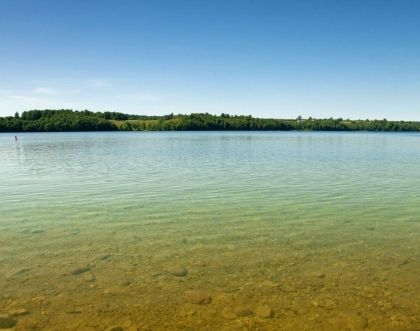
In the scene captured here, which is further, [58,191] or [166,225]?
[58,191]

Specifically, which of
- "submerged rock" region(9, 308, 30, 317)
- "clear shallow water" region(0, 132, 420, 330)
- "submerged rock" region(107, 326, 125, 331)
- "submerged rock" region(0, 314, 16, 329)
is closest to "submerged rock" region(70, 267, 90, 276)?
"clear shallow water" region(0, 132, 420, 330)

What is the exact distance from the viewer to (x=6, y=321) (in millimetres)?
7711

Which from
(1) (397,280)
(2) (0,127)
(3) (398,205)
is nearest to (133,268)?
(1) (397,280)

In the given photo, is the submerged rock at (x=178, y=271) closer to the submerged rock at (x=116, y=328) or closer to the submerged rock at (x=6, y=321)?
the submerged rock at (x=116, y=328)

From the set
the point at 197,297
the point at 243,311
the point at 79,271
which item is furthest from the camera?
the point at 79,271

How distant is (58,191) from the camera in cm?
2303

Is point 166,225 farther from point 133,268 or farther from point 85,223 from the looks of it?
point 133,268

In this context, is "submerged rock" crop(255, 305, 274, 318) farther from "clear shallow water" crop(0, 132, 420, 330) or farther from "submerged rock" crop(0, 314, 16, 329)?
"submerged rock" crop(0, 314, 16, 329)

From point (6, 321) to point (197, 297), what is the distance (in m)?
3.90

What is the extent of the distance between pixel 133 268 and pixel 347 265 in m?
5.88

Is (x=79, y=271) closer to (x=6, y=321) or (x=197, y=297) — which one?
(x=6, y=321)

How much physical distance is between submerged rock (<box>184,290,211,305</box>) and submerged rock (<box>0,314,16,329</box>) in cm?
352

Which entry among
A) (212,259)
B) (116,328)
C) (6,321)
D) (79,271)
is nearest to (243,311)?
(116,328)

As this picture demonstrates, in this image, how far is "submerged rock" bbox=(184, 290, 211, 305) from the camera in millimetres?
8711
